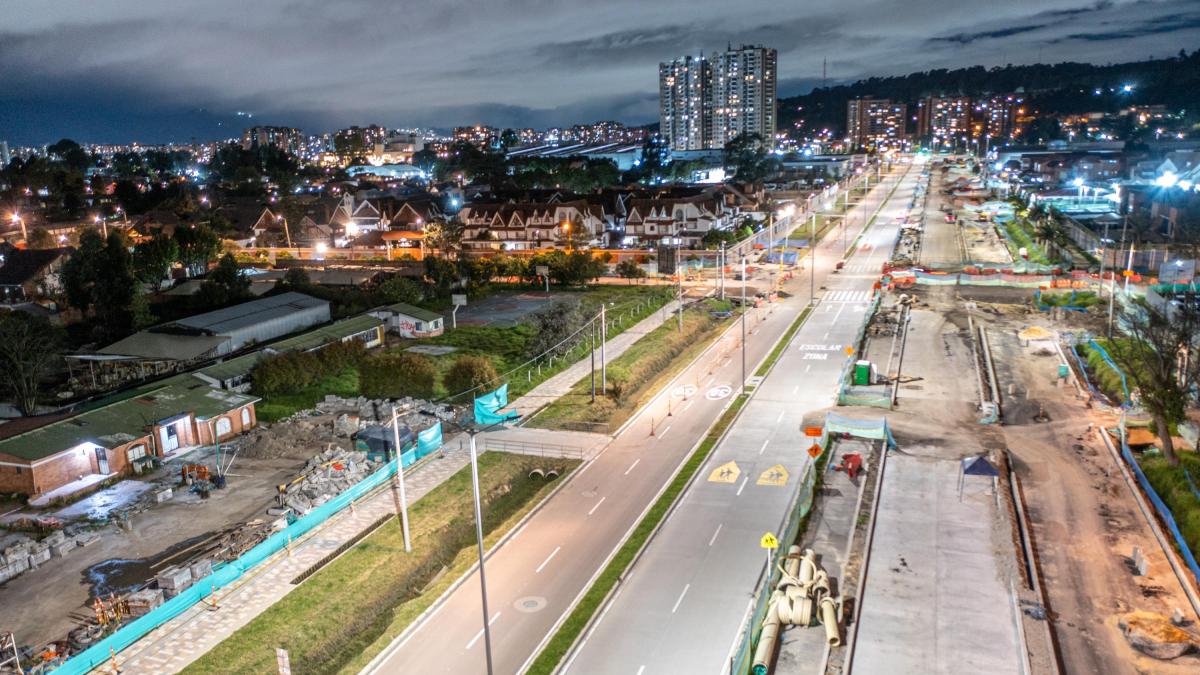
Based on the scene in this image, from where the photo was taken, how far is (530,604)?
20.5 m

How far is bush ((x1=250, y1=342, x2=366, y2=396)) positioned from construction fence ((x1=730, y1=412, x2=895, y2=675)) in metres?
24.3

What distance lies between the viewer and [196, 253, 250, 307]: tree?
58.0 meters

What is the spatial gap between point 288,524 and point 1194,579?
2594cm

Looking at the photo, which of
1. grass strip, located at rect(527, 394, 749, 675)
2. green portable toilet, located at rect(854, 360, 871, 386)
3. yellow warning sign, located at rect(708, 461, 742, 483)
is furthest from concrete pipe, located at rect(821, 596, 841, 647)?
green portable toilet, located at rect(854, 360, 871, 386)

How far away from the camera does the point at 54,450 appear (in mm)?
29172

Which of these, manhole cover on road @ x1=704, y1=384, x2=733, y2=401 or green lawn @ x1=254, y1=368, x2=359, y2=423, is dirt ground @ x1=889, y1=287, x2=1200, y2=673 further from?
green lawn @ x1=254, y1=368, x2=359, y2=423

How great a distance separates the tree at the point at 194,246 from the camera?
238 feet

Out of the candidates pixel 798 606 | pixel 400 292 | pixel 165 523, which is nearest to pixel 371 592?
pixel 165 523

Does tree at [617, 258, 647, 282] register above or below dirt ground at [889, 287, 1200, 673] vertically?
→ above

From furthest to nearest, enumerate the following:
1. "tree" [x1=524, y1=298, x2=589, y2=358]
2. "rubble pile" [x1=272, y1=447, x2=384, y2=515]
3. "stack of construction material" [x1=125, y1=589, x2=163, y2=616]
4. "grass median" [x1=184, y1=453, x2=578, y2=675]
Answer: "tree" [x1=524, y1=298, x2=589, y2=358]
"rubble pile" [x1=272, y1=447, x2=384, y2=515]
"stack of construction material" [x1=125, y1=589, x2=163, y2=616]
"grass median" [x1=184, y1=453, x2=578, y2=675]

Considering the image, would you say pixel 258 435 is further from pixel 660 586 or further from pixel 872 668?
pixel 872 668

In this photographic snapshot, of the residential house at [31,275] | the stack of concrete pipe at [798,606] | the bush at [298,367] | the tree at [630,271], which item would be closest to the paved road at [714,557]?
the stack of concrete pipe at [798,606]

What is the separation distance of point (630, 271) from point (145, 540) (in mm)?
49704

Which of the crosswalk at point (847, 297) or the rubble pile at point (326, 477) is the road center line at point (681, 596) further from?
the crosswalk at point (847, 297)
